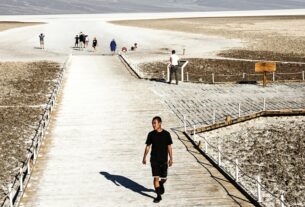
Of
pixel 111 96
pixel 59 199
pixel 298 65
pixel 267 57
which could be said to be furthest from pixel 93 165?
pixel 267 57

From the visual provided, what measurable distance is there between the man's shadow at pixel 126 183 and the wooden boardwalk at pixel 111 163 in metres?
0.02

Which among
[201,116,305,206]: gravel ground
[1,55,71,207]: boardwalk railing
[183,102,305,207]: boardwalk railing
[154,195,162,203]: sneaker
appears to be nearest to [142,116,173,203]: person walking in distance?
[154,195,162,203]: sneaker

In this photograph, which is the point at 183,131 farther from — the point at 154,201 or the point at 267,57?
the point at 267,57

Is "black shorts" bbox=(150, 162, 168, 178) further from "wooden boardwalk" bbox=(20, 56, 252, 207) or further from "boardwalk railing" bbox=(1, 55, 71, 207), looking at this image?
"boardwalk railing" bbox=(1, 55, 71, 207)

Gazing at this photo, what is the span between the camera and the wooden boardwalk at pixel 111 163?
11742mm

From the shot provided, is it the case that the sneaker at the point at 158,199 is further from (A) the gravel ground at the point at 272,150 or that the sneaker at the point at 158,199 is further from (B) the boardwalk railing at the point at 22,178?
(A) the gravel ground at the point at 272,150

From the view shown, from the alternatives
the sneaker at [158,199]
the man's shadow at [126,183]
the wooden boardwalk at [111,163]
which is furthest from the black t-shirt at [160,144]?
the man's shadow at [126,183]

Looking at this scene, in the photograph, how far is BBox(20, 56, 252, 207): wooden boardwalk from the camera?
1174 centimetres

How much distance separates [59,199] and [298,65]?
30.3 meters

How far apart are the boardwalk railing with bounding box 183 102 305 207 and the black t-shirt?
2.18 meters

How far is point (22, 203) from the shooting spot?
11.4 m

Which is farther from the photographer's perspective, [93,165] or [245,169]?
[245,169]

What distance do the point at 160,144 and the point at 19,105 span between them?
14195mm

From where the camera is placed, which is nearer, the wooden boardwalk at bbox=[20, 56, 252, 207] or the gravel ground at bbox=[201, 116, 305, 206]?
the wooden boardwalk at bbox=[20, 56, 252, 207]
